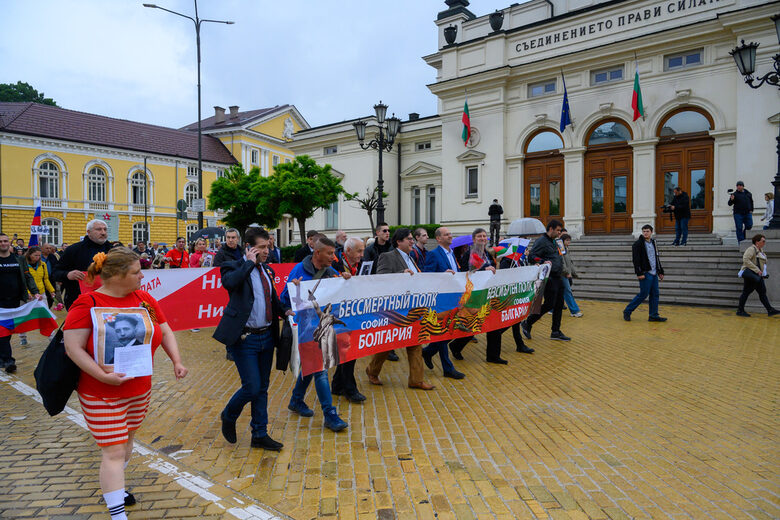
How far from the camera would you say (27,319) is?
25.1 feet

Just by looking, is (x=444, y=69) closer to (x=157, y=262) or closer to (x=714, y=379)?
(x=157, y=262)

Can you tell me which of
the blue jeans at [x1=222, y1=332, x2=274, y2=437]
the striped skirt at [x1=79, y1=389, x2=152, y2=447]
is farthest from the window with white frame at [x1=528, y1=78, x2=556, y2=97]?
the striped skirt at [x1=79, y1=389, x2=152, y2=447]

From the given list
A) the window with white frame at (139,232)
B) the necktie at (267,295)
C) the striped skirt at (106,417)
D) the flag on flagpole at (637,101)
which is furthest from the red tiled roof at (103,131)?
the striped skirt at (106,417)

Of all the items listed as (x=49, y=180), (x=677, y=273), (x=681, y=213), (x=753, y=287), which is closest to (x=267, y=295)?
(x=753, y=287)

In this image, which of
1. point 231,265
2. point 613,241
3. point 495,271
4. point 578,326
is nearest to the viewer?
point 231,265

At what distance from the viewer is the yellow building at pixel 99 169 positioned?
4250 cm

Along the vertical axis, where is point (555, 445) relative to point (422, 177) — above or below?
below

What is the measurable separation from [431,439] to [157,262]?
13.5 meters

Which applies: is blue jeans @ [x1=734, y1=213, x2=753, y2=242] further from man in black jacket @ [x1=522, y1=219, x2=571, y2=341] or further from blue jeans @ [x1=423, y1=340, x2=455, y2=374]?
blue jeans @ [x1=423, y1=340, x2=455, y2=374]

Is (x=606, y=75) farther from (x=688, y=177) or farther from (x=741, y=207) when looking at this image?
(x=741, y=207)

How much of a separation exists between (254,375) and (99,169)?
51811 mm

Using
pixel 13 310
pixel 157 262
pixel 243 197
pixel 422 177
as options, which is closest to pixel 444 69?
pixel 422 177

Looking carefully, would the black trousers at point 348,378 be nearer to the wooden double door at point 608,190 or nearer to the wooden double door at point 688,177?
the wooden double door at point 688,177

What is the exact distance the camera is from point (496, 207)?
70.7 ft
